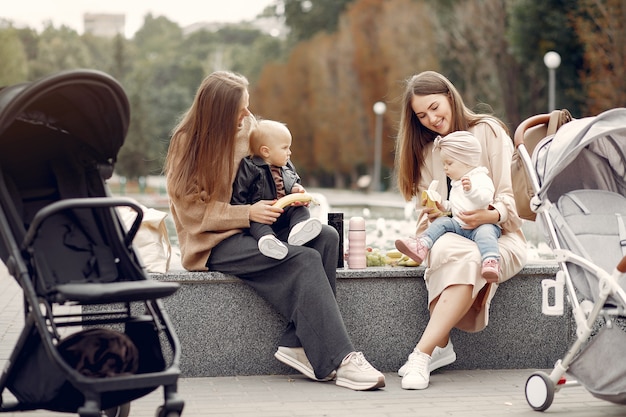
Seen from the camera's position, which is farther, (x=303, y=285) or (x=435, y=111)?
(x=435, y=111)

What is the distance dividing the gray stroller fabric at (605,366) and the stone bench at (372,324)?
1470 millimetres

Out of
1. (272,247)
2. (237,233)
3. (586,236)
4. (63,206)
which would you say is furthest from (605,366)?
(63,206)

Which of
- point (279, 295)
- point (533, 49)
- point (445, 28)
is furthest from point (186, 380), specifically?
point (445, 28)

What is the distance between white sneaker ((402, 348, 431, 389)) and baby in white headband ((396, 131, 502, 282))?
22.0 inches

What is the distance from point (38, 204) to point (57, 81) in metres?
0.69

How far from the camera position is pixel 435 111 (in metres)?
6.37

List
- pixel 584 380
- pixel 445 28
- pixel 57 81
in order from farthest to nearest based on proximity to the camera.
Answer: pixel 445 28 < pixel 584 380 < pixel 57 81

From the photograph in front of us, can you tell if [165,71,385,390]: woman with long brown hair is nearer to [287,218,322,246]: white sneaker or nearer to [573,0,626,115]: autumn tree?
[287,218,322,246]: white sneaker

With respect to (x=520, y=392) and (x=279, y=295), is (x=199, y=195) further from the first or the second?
(x=520, y=392)

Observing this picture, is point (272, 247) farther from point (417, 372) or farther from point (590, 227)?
point (590, 227)

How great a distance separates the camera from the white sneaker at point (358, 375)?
5.64m

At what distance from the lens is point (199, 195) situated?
19.3 ft

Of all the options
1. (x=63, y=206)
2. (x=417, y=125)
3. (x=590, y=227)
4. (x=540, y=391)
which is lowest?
(x=540, y=391)

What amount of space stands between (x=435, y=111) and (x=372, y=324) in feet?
4.51
